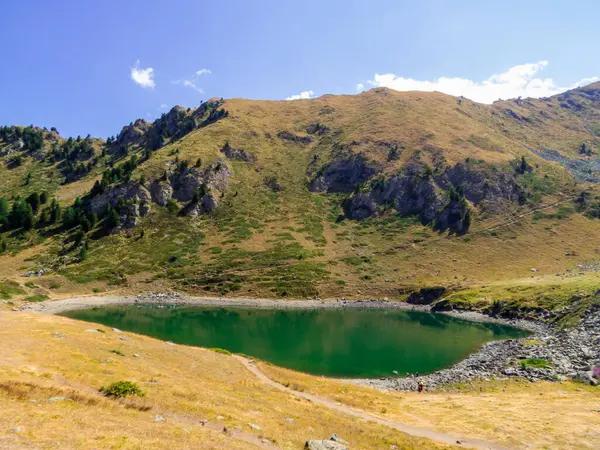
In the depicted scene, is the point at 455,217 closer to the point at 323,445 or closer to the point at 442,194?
the point at 442,194

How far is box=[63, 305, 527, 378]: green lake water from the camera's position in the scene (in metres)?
64.4

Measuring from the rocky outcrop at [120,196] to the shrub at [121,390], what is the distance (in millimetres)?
160272

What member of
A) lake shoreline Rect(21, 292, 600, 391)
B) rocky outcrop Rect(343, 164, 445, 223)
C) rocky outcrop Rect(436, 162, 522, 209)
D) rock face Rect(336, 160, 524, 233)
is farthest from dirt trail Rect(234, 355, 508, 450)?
rocky outcrop Rect(436, 162, 522, 209)

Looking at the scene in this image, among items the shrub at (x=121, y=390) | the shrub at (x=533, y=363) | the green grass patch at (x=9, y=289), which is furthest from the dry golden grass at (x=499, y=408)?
the green grass patch at (x=9, y=289)

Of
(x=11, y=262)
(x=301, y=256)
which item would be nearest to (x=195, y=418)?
(x=301, y=256)

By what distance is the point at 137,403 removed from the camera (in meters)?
21.7

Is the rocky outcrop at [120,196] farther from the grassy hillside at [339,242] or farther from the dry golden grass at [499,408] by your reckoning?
the dry golden grass at [499,408]

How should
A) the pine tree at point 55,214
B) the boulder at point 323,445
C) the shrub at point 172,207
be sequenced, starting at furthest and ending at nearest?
the shrub at point 172,207
the pine tree at point 55,214
the boulder at point 323,445

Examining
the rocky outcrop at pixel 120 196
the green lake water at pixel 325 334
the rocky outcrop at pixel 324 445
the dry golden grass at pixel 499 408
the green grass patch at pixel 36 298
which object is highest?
the rocky outcrop at pixel 120 196

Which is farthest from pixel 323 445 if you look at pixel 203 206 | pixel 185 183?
pixel 185 183

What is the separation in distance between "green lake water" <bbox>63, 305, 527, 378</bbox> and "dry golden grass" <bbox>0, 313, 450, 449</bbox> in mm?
30027

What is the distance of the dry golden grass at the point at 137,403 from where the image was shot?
16078 millimetres

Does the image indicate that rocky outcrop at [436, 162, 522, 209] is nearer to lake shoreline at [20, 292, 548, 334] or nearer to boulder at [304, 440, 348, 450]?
lake shoreline at [20, 292, 548, 334]

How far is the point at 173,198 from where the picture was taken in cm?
18050
